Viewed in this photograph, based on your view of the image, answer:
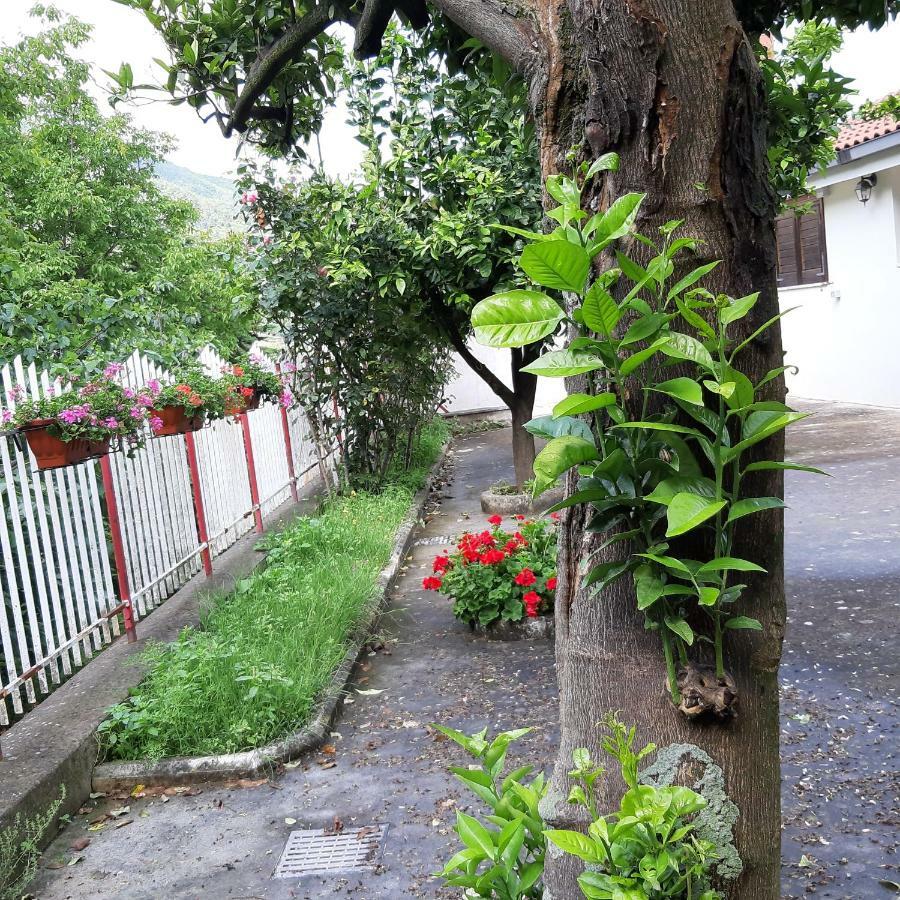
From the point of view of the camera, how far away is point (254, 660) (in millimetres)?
4773

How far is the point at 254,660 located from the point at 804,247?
1391 cm

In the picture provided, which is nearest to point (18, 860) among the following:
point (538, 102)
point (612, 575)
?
point (612, 575)

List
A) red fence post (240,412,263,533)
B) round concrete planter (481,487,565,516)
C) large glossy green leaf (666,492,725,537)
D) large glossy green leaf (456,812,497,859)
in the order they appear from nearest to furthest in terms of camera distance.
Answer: large glossy green leaf (666,492,725,537) → large glossy green leaf (456,812,497,859) → red fence post (240,412,263,533) → round concrete planter (481,487,565,516)

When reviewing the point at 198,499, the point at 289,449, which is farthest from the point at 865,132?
the point at 198,499

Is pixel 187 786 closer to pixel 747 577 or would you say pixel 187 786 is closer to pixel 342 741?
pixel 342 741

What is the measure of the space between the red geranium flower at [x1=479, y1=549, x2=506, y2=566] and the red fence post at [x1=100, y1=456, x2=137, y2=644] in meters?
2.29

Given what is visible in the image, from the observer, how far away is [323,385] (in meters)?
9.66

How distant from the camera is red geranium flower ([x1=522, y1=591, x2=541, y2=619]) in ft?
18.5

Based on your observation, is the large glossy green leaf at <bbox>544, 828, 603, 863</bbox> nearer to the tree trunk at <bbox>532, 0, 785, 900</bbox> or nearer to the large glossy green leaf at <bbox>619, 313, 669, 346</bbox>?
the tree trunk at <bbox>532, 0, 785, 900</bbox>

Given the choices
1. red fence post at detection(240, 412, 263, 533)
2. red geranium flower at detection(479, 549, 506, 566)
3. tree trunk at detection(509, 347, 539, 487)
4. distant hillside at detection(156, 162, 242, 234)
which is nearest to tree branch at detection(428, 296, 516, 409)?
tree trunk at detection(509, 347, 539, 487)

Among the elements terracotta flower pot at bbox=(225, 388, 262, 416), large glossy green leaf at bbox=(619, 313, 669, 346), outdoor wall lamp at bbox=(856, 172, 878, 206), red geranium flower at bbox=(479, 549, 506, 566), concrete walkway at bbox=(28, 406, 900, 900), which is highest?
outdoor wall lamp at bbox=(856, 172, 878, 206)

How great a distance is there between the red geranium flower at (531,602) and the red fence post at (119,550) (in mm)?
2495

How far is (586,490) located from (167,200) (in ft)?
78.5

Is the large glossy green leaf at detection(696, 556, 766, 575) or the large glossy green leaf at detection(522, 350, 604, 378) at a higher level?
the large glossy green leaf at detection(522, 350, 604, 378)
